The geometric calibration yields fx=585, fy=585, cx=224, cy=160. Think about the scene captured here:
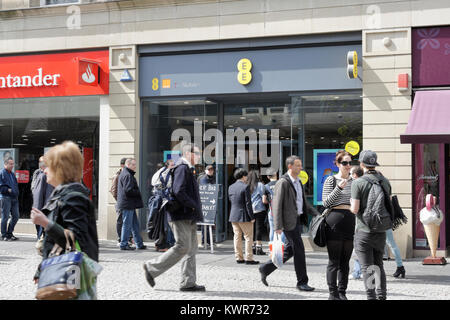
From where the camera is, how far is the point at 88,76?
13.5 m

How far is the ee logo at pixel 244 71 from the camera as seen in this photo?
41.8ft

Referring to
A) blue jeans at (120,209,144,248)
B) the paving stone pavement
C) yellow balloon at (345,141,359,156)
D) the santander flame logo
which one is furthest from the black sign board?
the santander flame logo

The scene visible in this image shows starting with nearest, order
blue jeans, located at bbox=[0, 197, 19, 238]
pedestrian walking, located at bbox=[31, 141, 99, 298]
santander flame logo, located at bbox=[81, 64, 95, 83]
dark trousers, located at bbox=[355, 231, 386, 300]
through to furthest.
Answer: pedestrian walking, located at bbox=[31, 141, 99, 298] < dark trousers, located at bbox=[355, 231, 386, 300] < blue jeans, located at bbox=[0, 197, 19, 238] < santander flame logo, located at bbox=[81, 64, 95, 83]

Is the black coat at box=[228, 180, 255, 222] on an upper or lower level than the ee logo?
lower

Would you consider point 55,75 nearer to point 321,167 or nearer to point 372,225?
point 321,167

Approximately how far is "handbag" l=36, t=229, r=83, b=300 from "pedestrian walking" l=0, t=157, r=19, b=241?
33.1 feet

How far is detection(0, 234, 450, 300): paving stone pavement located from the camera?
24.1 feet

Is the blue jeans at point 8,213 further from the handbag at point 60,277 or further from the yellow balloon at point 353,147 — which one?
the handbag at point 60,277

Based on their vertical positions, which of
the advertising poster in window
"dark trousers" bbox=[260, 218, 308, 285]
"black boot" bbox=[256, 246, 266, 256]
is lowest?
"black boot" bbox=[256, 246, 266, 256]

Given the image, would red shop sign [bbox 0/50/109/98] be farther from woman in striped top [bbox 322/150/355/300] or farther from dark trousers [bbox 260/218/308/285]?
woman in striped top [bbox 322/150/355/300]

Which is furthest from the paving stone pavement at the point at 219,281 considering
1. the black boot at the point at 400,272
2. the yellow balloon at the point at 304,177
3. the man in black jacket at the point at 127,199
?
the yellow balloon at the point at 304,177

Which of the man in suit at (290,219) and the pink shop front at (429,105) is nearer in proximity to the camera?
the man in suit at (290,219)

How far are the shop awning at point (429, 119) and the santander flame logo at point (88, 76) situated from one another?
7085 mm

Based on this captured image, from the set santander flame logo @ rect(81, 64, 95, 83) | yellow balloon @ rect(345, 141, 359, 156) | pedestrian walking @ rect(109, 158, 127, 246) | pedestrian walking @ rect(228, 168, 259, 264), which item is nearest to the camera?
pedestrian walking @ rect(228, 168, 259, 264)
